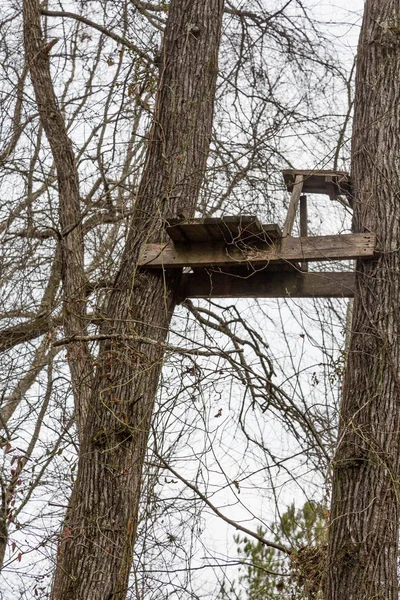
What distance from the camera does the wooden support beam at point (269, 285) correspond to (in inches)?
240

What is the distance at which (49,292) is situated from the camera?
8.62 meters

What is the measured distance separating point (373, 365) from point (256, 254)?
3.65ft

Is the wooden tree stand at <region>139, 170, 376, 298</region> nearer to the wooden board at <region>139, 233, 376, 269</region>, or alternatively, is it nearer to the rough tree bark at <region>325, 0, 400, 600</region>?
the wooden board at <region>139, 233, 376, 269</region>

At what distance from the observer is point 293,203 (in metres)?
6.28

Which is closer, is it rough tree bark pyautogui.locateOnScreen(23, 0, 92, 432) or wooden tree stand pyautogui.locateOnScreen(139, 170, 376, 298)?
wooden tree stand pyautogui.locateOnScreen(139, 170, 376, 298)

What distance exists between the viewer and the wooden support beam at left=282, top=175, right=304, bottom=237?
20.0ft

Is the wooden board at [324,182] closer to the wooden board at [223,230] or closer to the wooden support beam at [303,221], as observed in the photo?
the wooden support beam at [303,221]

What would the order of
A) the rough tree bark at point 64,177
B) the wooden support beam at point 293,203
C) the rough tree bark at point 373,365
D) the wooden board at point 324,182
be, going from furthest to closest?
the rough tree bark at point 64,177 < the wooden board at point 324,182 < the wooden support beam at point 293,203 < the rough tree bark at point 373,365

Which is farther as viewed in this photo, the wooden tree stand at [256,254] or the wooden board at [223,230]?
the wooden tree stand at [256,254]

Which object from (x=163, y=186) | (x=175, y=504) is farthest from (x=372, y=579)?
(x=163, y=186)

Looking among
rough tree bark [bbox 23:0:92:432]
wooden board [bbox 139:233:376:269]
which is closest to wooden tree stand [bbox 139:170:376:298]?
wooden board [bbox 139:233:376:269]

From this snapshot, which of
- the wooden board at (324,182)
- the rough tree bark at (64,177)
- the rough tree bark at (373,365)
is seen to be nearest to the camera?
the rough tree bark at (373,365)

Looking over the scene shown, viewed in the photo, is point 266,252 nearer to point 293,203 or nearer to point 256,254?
point 256,254

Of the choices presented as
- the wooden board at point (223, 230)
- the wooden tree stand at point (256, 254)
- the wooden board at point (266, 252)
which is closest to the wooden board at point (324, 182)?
the wooden tree stand at point (256, 254)
